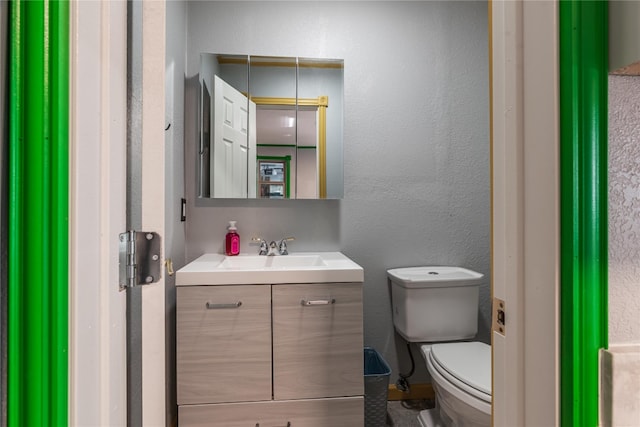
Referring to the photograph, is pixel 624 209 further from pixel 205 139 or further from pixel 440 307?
pixel 205 139

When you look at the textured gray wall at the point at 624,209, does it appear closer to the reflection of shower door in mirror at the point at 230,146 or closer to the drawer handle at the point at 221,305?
the drawer handle at the point at 221,305

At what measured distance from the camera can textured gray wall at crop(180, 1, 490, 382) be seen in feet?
6.19

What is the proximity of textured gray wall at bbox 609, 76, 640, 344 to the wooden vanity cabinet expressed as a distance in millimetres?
1028

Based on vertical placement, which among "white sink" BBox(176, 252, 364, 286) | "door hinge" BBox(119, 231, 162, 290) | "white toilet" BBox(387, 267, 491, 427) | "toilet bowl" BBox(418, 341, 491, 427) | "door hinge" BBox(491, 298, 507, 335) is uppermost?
"door hinge" BBox(119, 231, 162, 290)

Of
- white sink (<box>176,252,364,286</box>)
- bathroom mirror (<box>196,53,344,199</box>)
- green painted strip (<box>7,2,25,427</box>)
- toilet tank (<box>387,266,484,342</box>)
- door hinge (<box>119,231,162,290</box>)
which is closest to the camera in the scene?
green painted strip (<box>7,2,25,427</box>)

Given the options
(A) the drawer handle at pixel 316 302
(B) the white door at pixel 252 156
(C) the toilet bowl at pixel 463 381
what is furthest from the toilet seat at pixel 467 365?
(B) the white door at pixel 252 156

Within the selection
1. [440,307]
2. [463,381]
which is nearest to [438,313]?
[440,307]

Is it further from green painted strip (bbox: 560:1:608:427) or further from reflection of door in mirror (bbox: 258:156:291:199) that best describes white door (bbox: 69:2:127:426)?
reflection of door in mirror (bbox: 258:156:291:199)

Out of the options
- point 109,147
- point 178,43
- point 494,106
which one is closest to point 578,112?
point 494,106

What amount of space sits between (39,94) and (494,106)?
1.91 feet

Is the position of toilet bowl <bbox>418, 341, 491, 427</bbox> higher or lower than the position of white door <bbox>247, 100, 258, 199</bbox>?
lower

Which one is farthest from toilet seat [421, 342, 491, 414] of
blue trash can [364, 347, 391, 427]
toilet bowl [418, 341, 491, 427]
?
blue trash can [364, 347, 391, 427]

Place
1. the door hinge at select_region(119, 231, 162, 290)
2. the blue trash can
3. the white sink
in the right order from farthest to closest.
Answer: the blue trash can < the white sink < the door hinge at select_region(119, 231, 162, 290)

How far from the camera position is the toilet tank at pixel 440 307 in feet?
5.60
